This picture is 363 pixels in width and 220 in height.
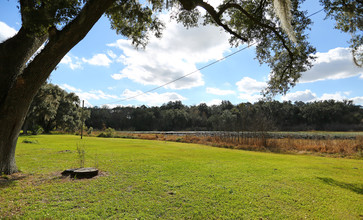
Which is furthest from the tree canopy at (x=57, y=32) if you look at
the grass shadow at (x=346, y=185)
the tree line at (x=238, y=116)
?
the tree line at (x=238, y=116)

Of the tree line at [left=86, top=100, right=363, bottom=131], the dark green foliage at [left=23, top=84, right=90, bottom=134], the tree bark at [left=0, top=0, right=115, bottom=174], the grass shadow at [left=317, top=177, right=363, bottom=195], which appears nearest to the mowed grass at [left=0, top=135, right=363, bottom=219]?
the grass shadow at [left=317, top=177, right=363, bottom=195]

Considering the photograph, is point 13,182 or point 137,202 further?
point 13,182

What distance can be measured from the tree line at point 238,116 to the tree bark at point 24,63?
70.9 ft

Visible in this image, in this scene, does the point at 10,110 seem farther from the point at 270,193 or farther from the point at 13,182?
the point at 270,193

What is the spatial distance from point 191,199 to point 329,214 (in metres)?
2.64

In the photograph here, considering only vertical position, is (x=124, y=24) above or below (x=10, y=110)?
above

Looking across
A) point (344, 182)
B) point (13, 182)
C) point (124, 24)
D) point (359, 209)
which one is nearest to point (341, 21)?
point (344, 182)

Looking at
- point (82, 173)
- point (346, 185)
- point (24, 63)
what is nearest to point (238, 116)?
point (346, 185)

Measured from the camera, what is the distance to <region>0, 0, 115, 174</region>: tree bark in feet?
14.4

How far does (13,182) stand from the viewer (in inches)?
205

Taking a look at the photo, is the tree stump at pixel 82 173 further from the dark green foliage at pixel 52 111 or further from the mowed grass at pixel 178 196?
the dark green foliage at pixel 52 111

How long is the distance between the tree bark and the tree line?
2161cm

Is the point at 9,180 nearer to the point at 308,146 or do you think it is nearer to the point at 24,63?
the point at 24,63

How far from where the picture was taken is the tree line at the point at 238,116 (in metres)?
48.6
